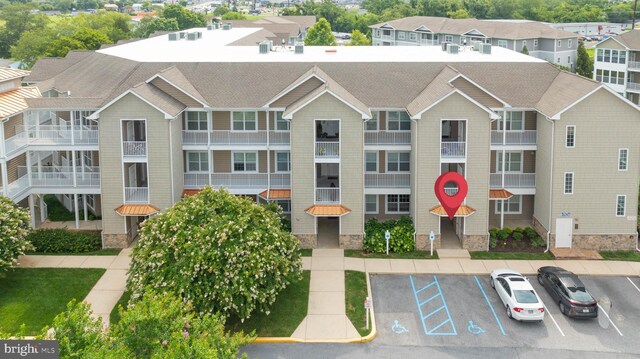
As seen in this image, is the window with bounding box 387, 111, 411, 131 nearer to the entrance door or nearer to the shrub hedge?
the entrance door

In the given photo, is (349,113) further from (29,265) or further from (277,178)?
(29,265)

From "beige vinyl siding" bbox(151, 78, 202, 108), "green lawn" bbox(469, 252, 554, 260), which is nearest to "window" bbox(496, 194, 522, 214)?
"green lawn" bbox(469, 252, 554, 260)

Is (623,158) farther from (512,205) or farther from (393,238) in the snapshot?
(393,238)

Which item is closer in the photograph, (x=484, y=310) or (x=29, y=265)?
(x=484, y=310)

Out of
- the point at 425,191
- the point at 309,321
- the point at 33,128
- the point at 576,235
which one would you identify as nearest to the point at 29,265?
the point at 33,128

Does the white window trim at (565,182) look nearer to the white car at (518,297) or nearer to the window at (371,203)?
the white car at (518,297)

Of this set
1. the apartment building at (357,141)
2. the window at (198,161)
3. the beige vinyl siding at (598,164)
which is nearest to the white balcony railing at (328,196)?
the apartment building at (357,141)
